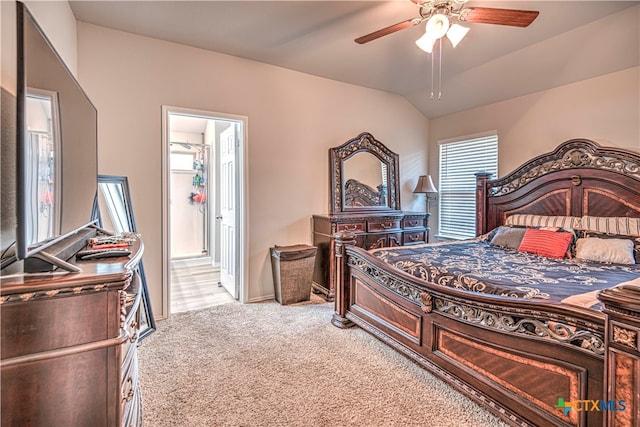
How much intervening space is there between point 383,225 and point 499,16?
267 centimetres

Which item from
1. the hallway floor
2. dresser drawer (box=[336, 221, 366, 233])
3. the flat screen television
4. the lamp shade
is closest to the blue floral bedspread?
dresser drawer (box=[336, 221, 366, 233])

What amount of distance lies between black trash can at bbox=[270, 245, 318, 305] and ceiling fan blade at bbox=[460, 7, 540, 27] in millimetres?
2724

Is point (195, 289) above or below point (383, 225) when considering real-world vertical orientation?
below

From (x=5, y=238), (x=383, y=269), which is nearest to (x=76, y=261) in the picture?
(x=5, y=238)

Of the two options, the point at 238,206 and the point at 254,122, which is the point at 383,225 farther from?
the point at 254,122

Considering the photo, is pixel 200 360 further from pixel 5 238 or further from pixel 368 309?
pixel 5 238

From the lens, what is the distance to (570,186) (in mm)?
3271

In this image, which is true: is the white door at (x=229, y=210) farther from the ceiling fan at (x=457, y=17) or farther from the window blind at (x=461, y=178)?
the window blind at (x=461, y=178)

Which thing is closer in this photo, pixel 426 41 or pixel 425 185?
pixel 426 41

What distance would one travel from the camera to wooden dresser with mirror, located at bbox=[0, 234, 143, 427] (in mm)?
996

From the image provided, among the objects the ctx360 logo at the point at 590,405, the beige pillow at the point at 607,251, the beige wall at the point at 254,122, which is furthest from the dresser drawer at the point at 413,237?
the ctx360 logo at the point at 590,405

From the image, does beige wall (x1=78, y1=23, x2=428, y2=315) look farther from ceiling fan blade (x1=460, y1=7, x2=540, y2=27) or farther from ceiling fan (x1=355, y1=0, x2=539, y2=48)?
ceiling fan blade (x1=460, y1=7, x2=540, y2=27)

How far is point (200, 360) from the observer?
2471 millimetres

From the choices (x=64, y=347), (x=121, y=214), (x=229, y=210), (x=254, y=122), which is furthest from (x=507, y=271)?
(x=121, y=214)
